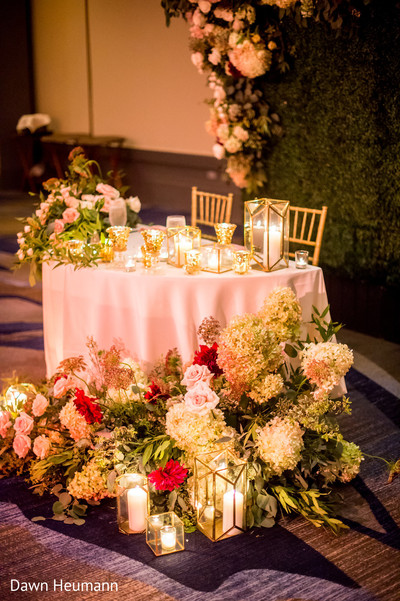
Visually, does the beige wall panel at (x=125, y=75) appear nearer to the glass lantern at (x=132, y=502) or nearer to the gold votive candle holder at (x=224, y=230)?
the gold votive candle holder at (x=224, y=230)

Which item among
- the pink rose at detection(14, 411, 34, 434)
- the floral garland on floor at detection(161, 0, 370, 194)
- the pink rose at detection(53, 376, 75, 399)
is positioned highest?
the floral garland on floor at detection(161, 0, 370, 194)

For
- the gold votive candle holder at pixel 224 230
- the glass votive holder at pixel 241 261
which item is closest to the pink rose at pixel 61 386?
the glass votive holder at pixel 241 261

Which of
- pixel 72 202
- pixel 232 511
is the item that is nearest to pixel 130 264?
pixel 72 202

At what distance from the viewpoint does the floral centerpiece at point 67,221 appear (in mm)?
3514

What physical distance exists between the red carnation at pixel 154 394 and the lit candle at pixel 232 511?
51 cm

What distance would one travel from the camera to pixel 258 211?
3318 mm

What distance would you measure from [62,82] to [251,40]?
6.60 metres

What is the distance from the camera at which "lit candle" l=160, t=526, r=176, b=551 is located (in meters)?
2.54

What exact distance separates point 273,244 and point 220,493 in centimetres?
128

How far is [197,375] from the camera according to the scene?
8.94 feet

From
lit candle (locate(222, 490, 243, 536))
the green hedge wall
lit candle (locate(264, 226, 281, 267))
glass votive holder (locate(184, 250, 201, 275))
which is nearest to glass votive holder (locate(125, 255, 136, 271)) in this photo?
glass votive holder (locate(184, 250, 201, 275))

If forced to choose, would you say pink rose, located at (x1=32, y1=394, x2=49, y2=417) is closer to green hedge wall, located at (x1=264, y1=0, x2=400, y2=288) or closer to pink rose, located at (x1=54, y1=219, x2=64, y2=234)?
pink rose, located at (x1=54, y1=219, x2=64, y2=234)

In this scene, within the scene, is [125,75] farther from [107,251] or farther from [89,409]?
[89,409]

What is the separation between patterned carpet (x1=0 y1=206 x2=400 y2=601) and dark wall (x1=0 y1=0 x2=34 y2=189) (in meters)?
9.11
